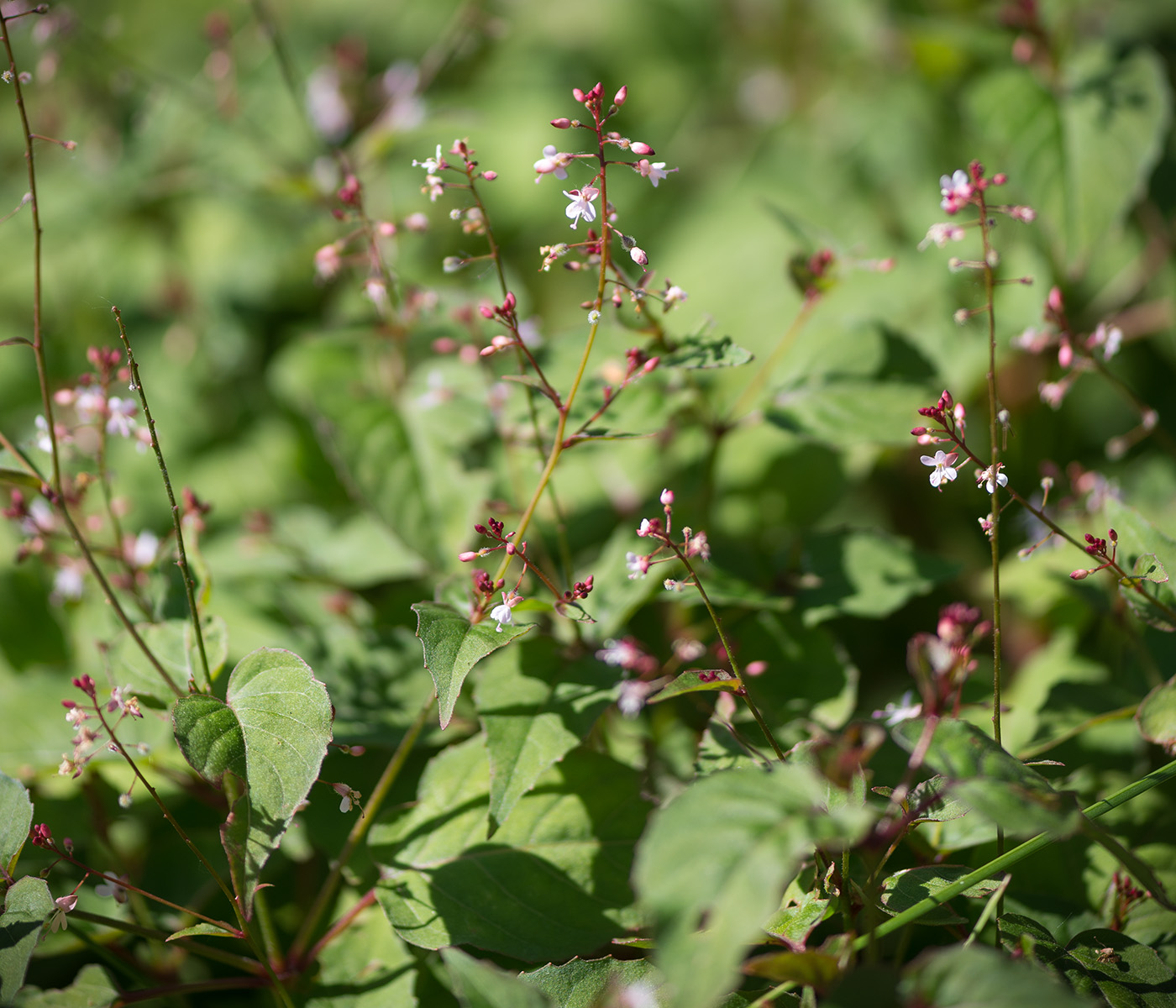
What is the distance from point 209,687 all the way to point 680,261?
197 centimetres

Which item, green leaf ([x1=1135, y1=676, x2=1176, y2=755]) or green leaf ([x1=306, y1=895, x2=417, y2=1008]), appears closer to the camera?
green leaf ([x1=1135, y1=676, x2=1176, y2=755])

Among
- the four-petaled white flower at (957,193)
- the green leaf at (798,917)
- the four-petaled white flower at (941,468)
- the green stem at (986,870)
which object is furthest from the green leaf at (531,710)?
the four-petaled white flower at (957,193)

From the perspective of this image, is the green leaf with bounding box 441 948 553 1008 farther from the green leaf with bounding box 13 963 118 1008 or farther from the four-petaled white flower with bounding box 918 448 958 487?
the four-petaled white flower with bounding box 918 448 958 487

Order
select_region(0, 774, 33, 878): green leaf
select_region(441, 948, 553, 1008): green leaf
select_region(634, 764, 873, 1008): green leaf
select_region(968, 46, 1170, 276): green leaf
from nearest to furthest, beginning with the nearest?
select_region(634, 764, 873, 1008): green leaf → select_region(441, 948, 553, 1008): green leaf → select_region(0, 774, 33, 878): green leaf → select_region(968, 46, 1170, 276): green leaf

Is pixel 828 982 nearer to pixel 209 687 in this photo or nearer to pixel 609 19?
pixel 209 687

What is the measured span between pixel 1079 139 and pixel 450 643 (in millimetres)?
1750

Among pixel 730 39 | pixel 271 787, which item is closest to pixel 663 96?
pixel 730 39

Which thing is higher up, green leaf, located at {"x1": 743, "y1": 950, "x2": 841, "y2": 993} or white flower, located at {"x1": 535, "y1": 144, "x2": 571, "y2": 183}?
white flower, located at {"x1": 535, "y1": 144, "x2": 571, "y2": 183}

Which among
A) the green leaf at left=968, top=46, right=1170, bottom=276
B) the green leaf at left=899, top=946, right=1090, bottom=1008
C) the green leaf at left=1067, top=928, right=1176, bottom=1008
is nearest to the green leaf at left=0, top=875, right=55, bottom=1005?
the green leaf at left=899, top=946, right=1090, bottom=1008

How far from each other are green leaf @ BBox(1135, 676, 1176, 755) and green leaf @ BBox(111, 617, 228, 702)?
1311 millimetres

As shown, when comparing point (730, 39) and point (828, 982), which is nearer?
point (828, 982)

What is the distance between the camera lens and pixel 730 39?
12.1ft

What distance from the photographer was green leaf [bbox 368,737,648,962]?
127 cm

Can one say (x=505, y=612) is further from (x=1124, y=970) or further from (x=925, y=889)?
(x=1124, y=970)
